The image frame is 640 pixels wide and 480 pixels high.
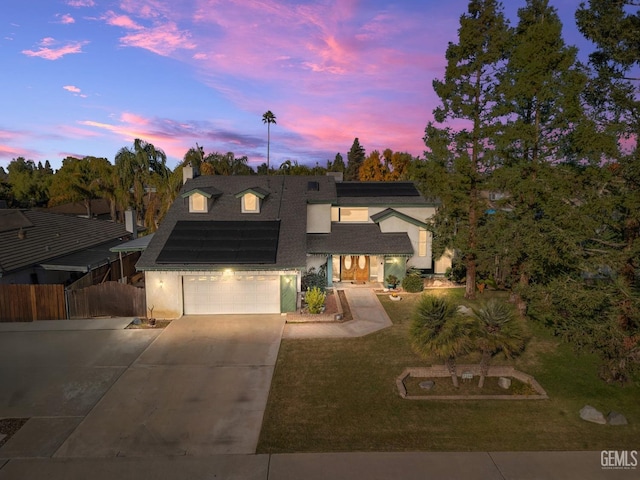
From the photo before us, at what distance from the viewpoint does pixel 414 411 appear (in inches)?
460

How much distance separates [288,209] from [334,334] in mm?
10329

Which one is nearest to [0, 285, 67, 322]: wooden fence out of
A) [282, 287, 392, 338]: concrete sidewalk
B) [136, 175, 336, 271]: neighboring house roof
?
[136, 175, 336, 271]: neighboring house roof

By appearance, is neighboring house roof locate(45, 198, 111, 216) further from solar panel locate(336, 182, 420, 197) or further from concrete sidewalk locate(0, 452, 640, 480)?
concrete sidewalk locate(0, 452, 640, 480)

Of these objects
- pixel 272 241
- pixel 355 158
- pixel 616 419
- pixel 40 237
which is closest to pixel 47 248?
pixel 40 237

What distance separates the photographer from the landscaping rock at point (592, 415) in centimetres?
1098

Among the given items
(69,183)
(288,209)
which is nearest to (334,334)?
(288,209)

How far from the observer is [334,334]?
1794 cm

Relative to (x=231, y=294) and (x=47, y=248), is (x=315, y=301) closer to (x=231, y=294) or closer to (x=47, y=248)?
(x=231, y=294)

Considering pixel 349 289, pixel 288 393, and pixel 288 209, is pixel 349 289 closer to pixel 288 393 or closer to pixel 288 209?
pixel 288 209

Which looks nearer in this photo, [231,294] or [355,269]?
[231,294]

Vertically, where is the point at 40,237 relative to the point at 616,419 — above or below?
above

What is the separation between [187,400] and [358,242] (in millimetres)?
15834

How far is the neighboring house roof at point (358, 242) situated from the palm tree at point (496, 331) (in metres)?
11.6

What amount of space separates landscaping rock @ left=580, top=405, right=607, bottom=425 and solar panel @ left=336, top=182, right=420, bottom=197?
1996 cm
